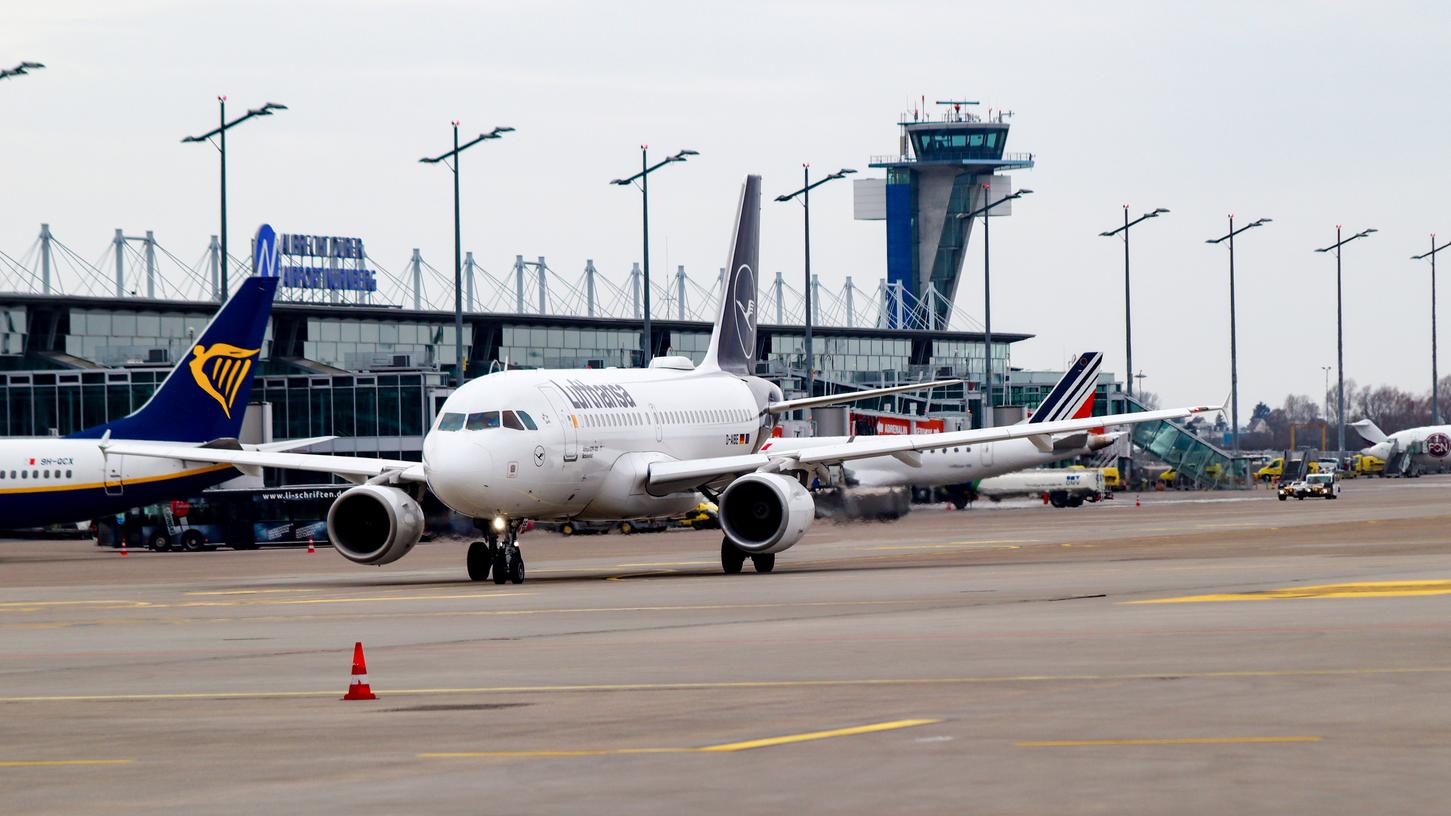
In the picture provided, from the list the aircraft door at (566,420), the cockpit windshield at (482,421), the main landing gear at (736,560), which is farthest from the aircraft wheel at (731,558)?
the cockpit windshield at (482,421)

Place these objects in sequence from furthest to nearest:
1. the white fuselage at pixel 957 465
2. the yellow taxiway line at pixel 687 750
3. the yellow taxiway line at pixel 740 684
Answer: the white fuselage at pixel 957 465
the yellow taxiway line at pixel 740 684
the yellow taxiway line at pixel 687 750

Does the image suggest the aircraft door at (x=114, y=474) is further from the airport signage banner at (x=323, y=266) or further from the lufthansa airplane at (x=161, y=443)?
the airport signage banner at (x=323, y=266)

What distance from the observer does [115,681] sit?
20953 millimetres

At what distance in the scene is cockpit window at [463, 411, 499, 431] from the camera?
131 ft

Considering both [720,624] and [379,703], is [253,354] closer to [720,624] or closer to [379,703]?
[720,624]

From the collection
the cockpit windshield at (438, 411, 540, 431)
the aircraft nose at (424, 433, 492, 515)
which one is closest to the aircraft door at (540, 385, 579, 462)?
the cockpit windshield at (438, 411, 540, 431)

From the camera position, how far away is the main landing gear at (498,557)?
40500 millimetres

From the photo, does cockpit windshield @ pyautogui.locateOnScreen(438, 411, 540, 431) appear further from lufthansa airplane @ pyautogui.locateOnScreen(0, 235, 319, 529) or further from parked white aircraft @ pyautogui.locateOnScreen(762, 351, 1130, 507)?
parked white aircraft @ pyautogui.locateOnScreen(762, 351, 1130, 507)

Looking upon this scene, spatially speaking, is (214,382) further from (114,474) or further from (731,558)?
(731,558)

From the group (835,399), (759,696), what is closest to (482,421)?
(835,399)

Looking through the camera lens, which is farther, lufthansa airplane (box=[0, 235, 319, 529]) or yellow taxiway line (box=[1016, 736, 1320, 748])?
lufthansa airplane (box=[0, 235, 319, 529])

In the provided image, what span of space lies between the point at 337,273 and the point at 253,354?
6608 cm

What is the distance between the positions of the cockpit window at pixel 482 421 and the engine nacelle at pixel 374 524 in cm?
A: 298

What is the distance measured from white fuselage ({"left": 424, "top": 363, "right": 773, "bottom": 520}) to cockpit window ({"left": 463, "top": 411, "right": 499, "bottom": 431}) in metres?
0.02
